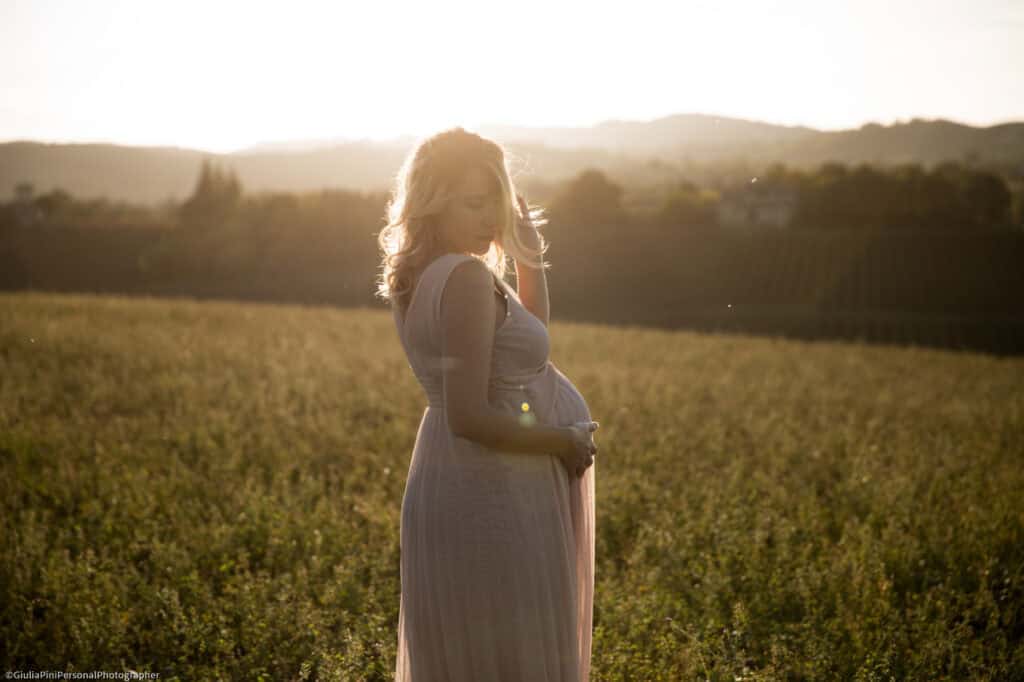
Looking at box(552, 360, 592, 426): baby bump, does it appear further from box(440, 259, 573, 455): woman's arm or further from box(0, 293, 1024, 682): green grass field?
box(0, 293, 1024, 682): green grass field

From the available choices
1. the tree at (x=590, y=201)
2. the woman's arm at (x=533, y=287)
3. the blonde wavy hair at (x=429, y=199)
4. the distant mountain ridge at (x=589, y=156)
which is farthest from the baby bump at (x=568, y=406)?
the tree at (x=590, y=201)

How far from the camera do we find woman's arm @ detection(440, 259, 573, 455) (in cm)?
224

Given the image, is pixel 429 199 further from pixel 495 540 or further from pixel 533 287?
pixel 495 540

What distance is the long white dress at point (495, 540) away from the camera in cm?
252

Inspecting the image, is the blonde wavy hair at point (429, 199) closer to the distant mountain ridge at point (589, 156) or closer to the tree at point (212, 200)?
the distant mountain ridge at point (589, 156)

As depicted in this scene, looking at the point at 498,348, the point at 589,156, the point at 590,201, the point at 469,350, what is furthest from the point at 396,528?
the point at 589,156

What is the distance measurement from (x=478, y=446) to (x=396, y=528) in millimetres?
3787

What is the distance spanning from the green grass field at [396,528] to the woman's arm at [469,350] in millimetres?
1922

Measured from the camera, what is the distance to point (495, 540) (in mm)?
2523

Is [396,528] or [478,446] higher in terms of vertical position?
[478,446]

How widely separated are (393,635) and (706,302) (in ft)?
186

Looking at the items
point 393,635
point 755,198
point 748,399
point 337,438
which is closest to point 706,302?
point 755,198

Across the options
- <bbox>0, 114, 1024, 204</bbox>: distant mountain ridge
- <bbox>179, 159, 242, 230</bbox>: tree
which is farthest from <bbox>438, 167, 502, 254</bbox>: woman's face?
<bbox>179, 159, 242, 230</bbox>: tree

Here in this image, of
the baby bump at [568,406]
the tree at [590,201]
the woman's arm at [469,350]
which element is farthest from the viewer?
the tree at [590,201]
